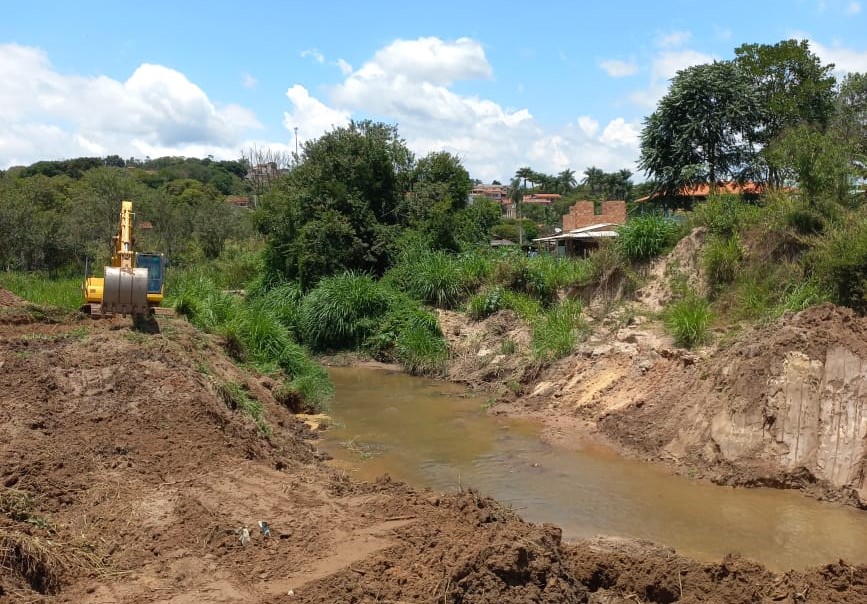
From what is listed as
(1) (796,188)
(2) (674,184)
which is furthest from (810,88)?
(1) (796,188)

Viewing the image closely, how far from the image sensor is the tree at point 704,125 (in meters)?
24.8

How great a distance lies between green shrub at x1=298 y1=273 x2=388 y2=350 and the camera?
19.3 m

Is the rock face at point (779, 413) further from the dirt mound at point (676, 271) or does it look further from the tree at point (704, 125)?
the tree at point (704, 125)

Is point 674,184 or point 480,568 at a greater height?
point 674,184

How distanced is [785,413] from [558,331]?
597cm

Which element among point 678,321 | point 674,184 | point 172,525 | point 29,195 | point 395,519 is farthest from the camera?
point 29,195

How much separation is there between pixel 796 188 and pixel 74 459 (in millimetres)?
12279

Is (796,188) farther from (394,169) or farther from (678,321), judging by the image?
(394,169)

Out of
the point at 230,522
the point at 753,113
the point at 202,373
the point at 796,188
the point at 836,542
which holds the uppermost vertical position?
the point at 753,113

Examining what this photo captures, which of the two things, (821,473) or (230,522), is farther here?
(821,473)

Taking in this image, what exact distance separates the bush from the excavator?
9.47 metres

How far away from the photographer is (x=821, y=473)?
910 centimetres

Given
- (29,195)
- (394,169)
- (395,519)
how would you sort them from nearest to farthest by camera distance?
(395,519)
(394,169)
(29,195)

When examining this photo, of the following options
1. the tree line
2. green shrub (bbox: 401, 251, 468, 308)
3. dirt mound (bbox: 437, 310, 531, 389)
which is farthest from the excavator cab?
the tree line
